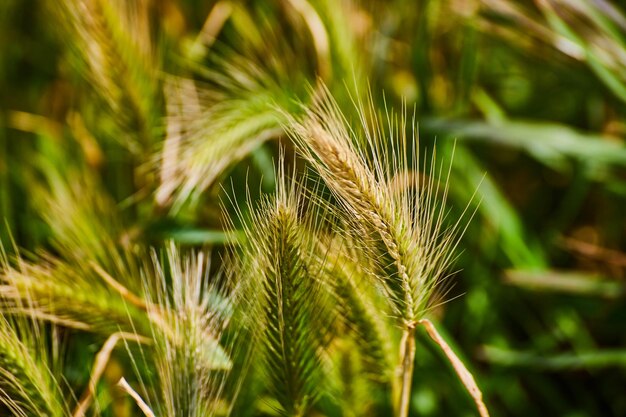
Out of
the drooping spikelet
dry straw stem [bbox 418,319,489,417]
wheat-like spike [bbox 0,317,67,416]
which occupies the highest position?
the drooping spikelet

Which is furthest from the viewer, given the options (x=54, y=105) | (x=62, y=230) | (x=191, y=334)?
(x=54, y=105)

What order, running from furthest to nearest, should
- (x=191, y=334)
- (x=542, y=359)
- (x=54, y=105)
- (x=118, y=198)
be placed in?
(x=54, y=105)
(x=118, y=198)
(x=542, y=359)
(x=191, y=334)

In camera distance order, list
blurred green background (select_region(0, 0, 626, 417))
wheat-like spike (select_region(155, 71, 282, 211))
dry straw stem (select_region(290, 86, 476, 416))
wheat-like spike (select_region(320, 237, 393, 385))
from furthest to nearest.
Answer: blurred green background (select_region(0, 0, 626, 417)), wheat-like spike (select_region(155, 71, 282, 211)), wheat-like spike (select_region(320, 237, 393, 385)), dry straw stem (select_region(290, 86, 476, 416))

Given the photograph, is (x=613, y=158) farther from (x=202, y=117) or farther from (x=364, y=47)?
(x=202, y=117)

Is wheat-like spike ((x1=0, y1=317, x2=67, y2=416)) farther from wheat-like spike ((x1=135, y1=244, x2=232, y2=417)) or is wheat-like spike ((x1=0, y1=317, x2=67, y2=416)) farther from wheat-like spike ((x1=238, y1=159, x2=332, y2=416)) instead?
wheat-like spike ((x1=238, y1=159, x2=332, y2=416))

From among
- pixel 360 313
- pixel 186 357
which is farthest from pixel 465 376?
pixel 186 357

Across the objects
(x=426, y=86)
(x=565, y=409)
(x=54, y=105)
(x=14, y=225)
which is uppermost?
(x=426, y=86)

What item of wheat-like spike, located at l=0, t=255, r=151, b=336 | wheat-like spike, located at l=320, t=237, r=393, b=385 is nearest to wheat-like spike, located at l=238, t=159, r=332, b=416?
wheat-like spike, located at l=320, t=237, r=393, b=385

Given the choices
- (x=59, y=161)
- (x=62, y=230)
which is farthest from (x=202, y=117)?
(x=59, y=161)
